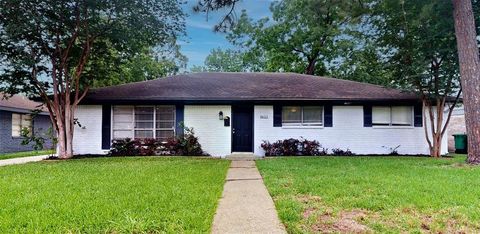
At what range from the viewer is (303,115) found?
1441 cm

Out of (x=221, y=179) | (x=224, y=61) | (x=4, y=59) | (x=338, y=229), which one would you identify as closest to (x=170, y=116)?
(x=4, y=59)

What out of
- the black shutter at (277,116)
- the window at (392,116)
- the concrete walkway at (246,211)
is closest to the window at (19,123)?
the black shutter at (277,116)

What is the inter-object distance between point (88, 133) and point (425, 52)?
13400 millimetres

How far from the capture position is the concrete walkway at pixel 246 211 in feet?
12.2

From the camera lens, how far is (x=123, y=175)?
25.1 ft

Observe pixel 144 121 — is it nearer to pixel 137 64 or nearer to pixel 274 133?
pixel 274 133

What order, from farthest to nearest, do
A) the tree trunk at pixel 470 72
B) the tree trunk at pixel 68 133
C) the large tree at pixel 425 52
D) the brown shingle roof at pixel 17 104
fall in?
the brown shingle roof at pixel 17 104
the tree trunk at pixel 68 133
the large tree at pixel 425 52
the tree trunk at pixel 470 72

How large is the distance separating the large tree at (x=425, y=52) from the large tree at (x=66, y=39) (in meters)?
8.27

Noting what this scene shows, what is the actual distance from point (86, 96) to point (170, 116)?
3420 mm

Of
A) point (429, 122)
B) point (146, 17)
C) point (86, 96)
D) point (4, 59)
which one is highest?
point (146, 17)

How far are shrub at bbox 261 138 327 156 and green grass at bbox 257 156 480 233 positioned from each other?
5.87 meters

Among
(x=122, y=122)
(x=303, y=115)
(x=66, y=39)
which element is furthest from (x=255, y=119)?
(x=66, y=39)

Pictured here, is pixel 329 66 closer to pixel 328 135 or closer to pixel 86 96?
pixel 328 135

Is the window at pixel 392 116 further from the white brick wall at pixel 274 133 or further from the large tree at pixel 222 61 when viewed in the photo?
the large tree at pixel 222 61
